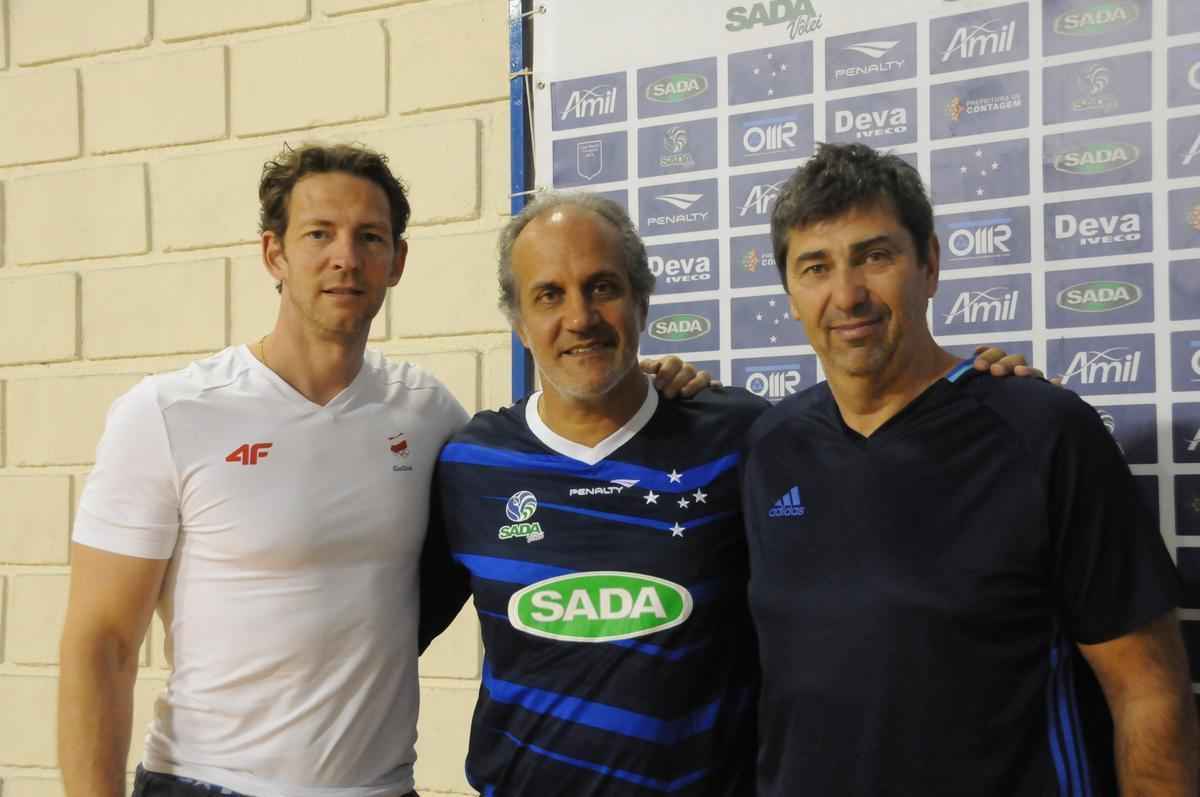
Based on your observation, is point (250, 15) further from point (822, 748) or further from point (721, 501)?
point (822, 748)

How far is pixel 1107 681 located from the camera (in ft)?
4.00

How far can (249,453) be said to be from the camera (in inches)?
58.3

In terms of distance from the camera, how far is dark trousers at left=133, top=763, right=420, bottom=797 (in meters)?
1.42

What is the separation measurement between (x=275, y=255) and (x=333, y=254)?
0.38 ft

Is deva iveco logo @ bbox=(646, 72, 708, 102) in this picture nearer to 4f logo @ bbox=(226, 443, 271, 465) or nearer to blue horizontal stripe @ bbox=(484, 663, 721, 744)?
4f logo @ bbox=(226, 443, 271, 465)

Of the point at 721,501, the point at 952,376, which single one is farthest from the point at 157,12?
the point at 952,376

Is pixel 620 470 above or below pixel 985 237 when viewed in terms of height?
below

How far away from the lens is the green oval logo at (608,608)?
4.64 feet

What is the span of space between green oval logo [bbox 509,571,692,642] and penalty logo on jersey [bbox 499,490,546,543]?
87 mm

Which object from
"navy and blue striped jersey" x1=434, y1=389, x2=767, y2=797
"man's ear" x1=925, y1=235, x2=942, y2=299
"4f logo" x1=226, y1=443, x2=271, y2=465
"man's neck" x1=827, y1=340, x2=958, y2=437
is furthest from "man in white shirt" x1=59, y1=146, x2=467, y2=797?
"man's ear" x1=925, y1=235, x2=942, y2=299

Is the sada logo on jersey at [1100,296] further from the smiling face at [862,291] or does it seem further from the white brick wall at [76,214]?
the white brick wall at [76,214]

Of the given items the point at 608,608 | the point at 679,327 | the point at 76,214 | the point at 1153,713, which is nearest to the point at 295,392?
the point at 608,608

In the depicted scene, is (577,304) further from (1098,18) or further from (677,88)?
(1098,18)

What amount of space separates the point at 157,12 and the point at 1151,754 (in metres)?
2.37
